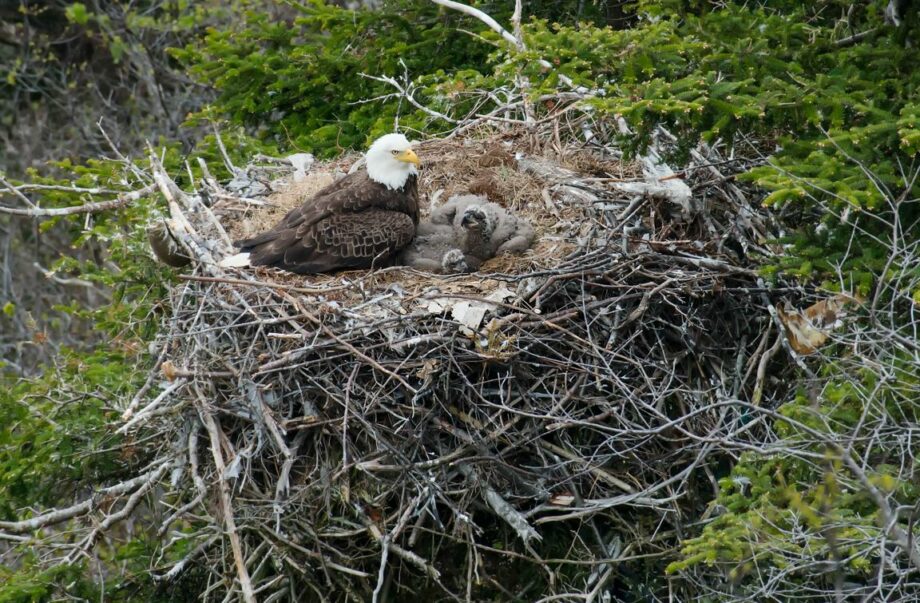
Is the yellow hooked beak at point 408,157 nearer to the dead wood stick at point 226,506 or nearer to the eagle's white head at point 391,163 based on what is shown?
the eagle's white head at point 391,163

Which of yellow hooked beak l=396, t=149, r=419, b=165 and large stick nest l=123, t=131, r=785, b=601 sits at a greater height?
yellow hooked beak l=396, t=149, r=419, b=165

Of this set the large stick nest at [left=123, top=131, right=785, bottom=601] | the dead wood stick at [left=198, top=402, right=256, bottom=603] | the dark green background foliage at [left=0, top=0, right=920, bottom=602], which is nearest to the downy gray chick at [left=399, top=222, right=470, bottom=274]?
the large stick nest at [left=123, top=131, right=785, bottom=601]

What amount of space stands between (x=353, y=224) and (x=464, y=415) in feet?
5.60

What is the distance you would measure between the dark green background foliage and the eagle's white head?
827 millimetres

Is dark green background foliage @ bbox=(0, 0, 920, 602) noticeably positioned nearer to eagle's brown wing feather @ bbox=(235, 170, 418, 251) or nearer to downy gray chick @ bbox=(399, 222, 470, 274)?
eagle's brown wing feather @ bbox=(235, 170, 418, 251)

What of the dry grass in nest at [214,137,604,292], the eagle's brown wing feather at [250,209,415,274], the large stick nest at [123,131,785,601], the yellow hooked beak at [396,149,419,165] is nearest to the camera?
the large stick nest at [123,131,785,601]

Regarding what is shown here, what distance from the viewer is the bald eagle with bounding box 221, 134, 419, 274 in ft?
27.2

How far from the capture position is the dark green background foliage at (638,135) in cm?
628

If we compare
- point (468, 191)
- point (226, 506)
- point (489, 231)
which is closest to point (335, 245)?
point (489, 231)

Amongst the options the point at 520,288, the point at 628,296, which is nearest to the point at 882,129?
the point at 628,296

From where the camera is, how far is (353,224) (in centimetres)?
841

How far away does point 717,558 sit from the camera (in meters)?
6.54

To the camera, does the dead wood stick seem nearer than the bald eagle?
Yes

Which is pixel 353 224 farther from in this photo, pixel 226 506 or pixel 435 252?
pixel 226 506
